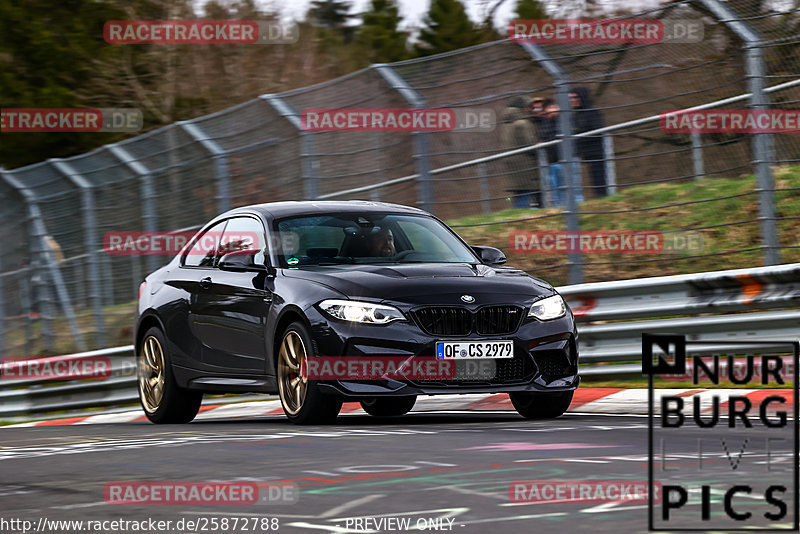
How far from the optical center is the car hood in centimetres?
947

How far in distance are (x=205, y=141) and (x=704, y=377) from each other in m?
12.4

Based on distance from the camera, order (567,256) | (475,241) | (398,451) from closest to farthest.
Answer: (398,451) → (567,256) → (475,241)

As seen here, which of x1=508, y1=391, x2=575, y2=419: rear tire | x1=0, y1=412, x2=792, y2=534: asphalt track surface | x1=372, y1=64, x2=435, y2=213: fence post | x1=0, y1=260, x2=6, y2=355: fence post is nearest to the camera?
x1=0, y1=412, x2=792, y2=534: asphalt track surface

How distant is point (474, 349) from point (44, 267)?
36.9 ft

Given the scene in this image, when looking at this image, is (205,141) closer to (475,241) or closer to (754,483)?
(475,241)

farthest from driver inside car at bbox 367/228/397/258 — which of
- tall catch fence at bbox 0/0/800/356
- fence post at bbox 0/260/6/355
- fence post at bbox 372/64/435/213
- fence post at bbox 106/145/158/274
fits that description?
fence post at bbox 0/260/6/355

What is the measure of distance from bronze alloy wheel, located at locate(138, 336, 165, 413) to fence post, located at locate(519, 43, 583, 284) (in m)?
3.44

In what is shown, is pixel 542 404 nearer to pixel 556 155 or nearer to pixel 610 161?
pixel 610 161

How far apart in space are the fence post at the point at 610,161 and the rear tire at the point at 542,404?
2811 millimetres

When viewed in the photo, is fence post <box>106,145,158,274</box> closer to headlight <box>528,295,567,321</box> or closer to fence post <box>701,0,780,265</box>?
fence post <box>701,0,780,265</box>

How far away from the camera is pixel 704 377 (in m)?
4.33

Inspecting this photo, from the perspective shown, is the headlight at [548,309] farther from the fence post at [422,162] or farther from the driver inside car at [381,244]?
the fence post at [422,162]

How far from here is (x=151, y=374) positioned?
12.1m

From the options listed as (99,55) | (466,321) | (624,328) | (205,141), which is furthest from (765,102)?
(99,55)
